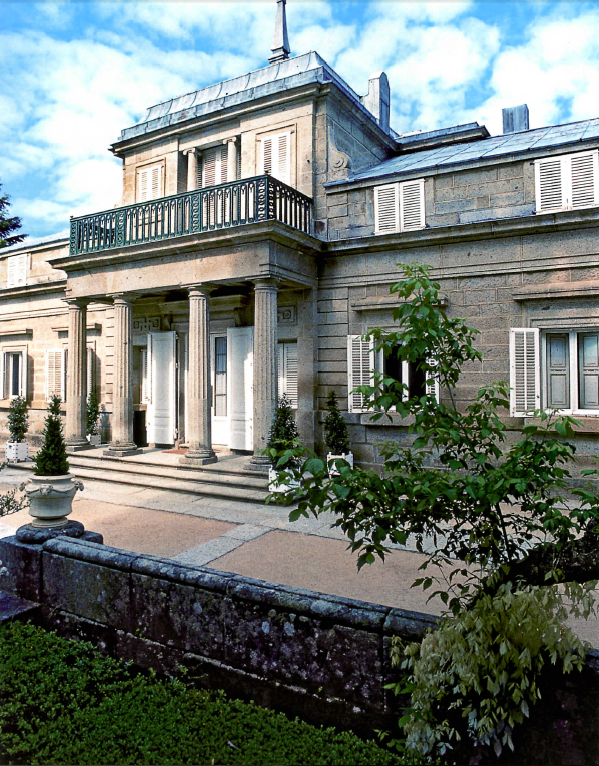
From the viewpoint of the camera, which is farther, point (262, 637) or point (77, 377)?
point (77, 377)

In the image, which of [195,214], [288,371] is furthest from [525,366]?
[195,214]

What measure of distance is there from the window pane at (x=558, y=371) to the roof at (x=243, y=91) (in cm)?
703

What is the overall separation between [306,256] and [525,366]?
472 cm

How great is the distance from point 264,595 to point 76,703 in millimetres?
1412

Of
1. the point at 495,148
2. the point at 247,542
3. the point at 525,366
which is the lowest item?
the point at 247,542

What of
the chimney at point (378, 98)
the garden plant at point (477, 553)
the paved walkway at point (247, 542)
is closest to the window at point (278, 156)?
the chimney at point (378, 98)

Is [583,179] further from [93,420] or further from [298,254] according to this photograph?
[93,420]

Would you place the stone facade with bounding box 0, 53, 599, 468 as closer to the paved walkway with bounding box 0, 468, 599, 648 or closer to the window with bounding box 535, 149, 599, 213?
the window with bounding box 535, 149, 599, 213

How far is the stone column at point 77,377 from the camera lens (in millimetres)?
12719

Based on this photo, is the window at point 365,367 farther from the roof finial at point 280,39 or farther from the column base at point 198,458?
the roof finial at point 280,39

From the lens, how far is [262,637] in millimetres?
3166

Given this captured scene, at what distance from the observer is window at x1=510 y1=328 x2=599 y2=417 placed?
28.9ft

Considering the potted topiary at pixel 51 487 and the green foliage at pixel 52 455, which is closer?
the potted topiary at pixel 51 487

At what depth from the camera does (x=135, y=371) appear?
13992 mm
